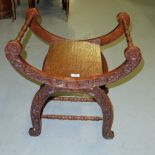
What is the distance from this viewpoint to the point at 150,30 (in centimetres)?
296

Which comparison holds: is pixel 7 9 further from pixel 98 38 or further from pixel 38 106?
pixel 38 106

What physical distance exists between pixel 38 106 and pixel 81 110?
1.42 ft

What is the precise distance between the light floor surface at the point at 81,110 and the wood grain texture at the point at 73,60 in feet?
1.29

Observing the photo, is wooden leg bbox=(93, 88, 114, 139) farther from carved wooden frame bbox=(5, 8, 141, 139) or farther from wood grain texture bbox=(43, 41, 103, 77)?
wood grain texture bbox=(43, 41, 103, 77)

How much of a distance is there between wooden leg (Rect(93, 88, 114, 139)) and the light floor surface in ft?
0.17

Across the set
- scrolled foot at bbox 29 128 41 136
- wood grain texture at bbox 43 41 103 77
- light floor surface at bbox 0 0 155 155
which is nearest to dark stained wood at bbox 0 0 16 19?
light floor surface at bbox 0 0 155 155

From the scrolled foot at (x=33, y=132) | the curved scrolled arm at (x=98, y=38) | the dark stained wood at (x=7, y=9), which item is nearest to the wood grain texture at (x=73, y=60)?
the curved scrolled arm at (x=98, y=38)

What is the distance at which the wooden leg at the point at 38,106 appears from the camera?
148 centimetres

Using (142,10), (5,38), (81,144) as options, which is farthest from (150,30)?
(81,144)

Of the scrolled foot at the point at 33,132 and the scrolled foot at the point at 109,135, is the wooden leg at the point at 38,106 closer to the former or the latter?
the scrolled foot at the point at 33,132

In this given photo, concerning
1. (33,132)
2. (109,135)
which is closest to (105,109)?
(109,135)

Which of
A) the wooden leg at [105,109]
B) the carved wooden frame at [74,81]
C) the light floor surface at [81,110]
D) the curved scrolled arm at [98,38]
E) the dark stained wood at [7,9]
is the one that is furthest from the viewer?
the dark stained wood at [7,9]

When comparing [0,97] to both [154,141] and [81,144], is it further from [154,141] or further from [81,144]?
[154,141]

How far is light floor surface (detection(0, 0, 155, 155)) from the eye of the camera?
5.28 feet
